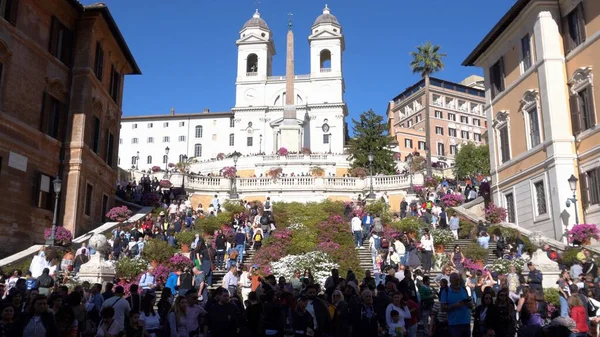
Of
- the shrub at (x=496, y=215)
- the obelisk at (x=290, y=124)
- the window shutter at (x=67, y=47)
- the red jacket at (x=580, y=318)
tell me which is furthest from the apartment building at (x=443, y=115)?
the red jacket at (x=580, y=318)

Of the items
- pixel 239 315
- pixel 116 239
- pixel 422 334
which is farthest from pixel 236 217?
pixel 239 315

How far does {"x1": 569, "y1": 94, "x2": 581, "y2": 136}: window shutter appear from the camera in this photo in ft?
79.1

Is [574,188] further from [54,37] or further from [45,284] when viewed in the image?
[54,37]

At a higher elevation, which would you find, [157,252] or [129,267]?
[157,252]

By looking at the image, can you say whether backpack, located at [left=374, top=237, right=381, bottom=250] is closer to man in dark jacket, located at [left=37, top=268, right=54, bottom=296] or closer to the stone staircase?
the stone staircase

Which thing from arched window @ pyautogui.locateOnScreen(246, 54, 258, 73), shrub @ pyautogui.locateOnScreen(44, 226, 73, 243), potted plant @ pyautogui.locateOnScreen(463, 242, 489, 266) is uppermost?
arched window @ pyautogui.locateOnScreen(246, 54, 258, 73)

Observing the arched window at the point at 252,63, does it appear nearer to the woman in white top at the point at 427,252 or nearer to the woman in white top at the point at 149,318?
the woman in white top at the point at 427,252

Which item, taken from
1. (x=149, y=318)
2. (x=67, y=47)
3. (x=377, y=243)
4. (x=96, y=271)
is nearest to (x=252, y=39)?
(x=67, y=47)

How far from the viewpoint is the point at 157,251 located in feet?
71.7

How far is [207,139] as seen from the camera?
328 ft

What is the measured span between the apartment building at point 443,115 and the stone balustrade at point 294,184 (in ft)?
182

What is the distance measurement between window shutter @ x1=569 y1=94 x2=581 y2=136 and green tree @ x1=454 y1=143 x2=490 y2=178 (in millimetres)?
39391

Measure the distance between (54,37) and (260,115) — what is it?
68019 millimetres

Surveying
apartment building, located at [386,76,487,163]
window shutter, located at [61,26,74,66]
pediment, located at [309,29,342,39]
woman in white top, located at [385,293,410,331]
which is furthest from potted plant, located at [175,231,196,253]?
apartment building, located at [386,76,487,163]
